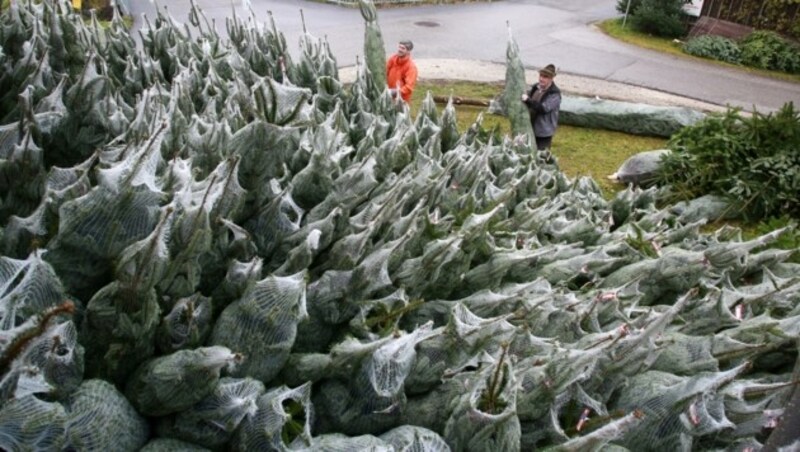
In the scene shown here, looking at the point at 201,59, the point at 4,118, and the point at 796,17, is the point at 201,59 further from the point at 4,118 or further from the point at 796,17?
the point at 796,17

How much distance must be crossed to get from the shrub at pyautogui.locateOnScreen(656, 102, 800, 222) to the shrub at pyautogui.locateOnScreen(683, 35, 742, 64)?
570 inches

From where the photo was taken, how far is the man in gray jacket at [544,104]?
9750 mm

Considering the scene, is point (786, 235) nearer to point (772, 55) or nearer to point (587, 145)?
point (587, 145)

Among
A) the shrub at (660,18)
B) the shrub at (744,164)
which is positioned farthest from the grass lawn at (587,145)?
the shrub at (660,18)

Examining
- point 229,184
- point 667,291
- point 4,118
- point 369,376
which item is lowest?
point 667,291

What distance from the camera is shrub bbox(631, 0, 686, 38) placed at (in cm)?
2505

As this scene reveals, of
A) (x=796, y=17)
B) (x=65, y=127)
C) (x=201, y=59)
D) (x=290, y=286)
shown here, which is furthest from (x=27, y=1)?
(x=796, y=17)

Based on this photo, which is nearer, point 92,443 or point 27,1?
point 92,443

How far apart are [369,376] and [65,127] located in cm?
189

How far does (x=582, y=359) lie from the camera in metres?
2.34

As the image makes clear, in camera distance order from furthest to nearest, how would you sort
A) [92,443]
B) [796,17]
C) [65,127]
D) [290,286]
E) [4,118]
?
[796,17], [4,118], [65,127], [290,286], [92,443]

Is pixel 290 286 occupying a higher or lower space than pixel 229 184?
lower

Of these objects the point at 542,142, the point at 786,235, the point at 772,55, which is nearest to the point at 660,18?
the point at 772,55

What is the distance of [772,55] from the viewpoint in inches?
886
